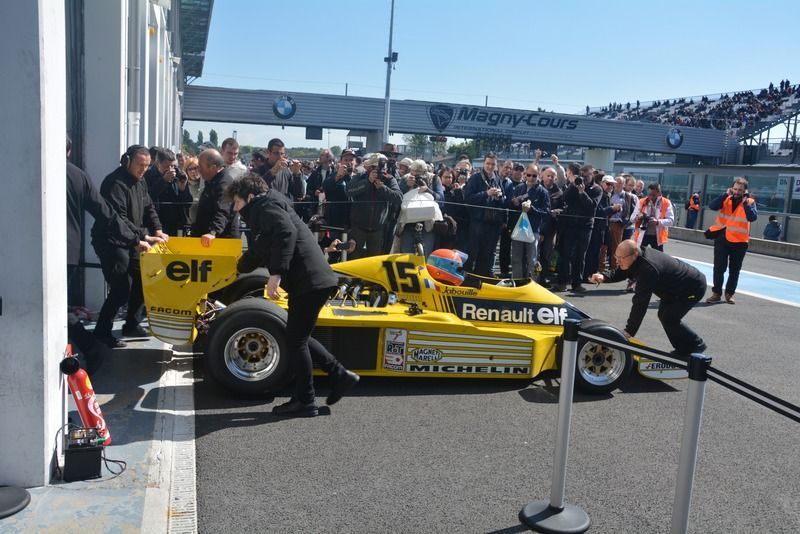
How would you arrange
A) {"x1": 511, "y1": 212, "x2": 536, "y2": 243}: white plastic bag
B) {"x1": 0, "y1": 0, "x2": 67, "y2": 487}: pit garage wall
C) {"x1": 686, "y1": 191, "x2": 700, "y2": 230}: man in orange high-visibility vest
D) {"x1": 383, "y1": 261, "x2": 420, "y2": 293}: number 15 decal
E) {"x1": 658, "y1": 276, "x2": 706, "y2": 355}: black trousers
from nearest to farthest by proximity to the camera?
{"x1": 0, "y1": 0, "x2": 67, "y2": 487}: pit garage wall → {"x1": 383, "y1": 261, "x2": 420, "y2": 293}: number 15 decal → {"x1": 658, "y1": 276, "x2": 706, "y2": 355}: black trousers → {"x1": 511, "y1": 212, "x2": 536, "y2": 243}: white plastic bag → {"x1": 686, "y1": 191, "x2": 700, "y2": 230}: man in orange high-visibility vest

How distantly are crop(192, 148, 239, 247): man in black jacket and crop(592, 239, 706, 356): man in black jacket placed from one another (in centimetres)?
367

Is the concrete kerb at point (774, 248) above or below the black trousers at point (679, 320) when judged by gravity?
below

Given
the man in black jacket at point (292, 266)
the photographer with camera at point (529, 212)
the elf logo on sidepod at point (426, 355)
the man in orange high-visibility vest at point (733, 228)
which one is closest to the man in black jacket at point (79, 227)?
the man in black jacket at point (292, 266)

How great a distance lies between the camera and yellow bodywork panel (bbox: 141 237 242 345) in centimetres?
605

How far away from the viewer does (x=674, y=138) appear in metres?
46.7

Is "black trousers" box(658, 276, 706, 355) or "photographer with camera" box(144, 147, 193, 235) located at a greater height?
"photographer with camera" box(144, 147, 193, 235)

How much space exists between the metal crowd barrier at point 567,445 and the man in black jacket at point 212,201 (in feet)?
14.2

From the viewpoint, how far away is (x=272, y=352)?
5.70 metres

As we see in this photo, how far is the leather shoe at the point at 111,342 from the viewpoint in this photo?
268 inches

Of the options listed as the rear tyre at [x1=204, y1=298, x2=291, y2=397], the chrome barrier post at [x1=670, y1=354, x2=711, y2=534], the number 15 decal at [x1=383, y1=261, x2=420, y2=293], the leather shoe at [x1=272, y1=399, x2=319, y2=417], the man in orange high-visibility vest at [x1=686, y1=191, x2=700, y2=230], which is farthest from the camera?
the man in orange high-visibility vest at [x1=686, y1=191, x2=700, y2=230]

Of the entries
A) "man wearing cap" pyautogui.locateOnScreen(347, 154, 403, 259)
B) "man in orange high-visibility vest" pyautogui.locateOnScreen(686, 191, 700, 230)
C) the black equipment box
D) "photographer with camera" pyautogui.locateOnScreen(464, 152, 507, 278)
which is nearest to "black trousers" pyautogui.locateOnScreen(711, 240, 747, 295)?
"photographer with camera" pyautogui.locateOnScreen(464, 152, 507, 278)

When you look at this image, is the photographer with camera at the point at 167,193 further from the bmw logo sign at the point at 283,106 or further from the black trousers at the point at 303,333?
the bmw logo sign at the point at 283,106

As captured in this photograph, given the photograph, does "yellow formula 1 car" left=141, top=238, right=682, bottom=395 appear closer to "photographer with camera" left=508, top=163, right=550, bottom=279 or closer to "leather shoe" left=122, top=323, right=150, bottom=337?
"leather shoe" left=122, top=323, right=150, bottom=337

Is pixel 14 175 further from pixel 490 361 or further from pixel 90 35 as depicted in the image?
pixel 90 35
